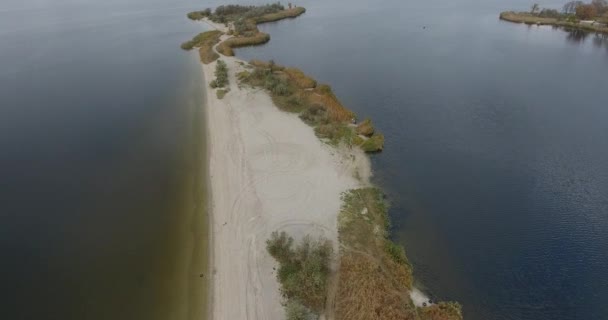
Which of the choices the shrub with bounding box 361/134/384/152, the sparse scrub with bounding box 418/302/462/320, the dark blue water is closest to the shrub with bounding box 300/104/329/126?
the shrub with bounding box 361/134/384/152

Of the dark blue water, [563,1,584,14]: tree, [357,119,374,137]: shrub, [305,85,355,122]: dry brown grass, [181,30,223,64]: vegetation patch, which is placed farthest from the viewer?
[563,1,584,14]: tree

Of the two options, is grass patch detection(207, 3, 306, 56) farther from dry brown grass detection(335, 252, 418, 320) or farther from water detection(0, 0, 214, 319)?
dry brown grass detection(335, 252, 418, 320)

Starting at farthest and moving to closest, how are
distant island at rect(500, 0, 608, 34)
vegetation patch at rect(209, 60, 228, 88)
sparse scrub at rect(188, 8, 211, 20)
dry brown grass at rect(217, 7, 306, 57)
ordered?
sparse scrub at rect(188, 8, 211, 20) → distant island at rect(500, 0, 608, 34) → dry brown grass at rect(217, 7, 306, 57) → vegetation patch at rect(209, 60, 228, 88)

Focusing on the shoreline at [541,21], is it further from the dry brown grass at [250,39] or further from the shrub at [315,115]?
the shrub at [315,115]

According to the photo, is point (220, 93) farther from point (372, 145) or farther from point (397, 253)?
point (397, 253)

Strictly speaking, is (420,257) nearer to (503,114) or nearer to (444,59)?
(503,114)

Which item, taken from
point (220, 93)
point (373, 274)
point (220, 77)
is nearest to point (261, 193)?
Answer: point (373, 274)
